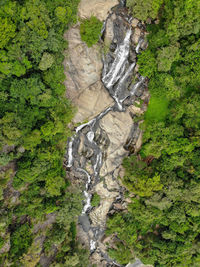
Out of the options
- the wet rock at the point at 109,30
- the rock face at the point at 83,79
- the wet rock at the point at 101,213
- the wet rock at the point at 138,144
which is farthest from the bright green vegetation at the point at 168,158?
the rock face at the point at 83,79

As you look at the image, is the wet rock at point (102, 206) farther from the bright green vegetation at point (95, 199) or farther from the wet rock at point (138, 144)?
the wet rock at point (138, 144)

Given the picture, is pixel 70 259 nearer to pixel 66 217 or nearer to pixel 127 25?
pixel 66 217

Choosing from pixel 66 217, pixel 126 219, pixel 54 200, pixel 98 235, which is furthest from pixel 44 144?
pixel 98 235

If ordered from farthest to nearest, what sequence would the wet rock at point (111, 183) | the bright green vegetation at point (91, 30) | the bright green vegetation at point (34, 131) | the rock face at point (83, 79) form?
the wet rock at point (111, 183) → the rock face at point (83, 79) → the bright green vegetation at point (91, 30) → the bright green vegetation at point (34, 131)

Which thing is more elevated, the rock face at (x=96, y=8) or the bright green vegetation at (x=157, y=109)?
the rock face at (x=96, y=8)

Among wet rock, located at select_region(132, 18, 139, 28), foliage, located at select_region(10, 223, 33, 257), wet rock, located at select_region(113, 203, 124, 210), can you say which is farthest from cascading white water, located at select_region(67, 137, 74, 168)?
wet rock, located at select_region(132, 18, 139, 28)

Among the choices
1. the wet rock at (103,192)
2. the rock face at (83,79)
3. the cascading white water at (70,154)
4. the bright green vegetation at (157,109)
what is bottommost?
the wet rock at (103,192)

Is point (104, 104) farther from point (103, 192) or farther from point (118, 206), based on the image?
point (118, 206)

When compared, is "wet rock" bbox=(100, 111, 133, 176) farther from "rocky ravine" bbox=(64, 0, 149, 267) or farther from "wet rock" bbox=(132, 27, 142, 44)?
"wet rock" bbox=(132, 27, 142, 44)

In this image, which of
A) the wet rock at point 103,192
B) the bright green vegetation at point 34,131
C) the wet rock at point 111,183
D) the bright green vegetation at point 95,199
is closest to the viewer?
the bright green vegetation at point 34,131
